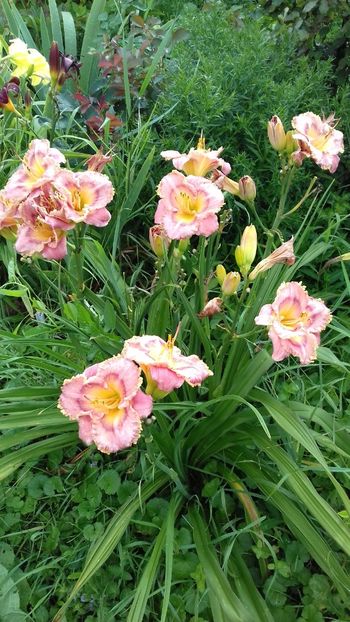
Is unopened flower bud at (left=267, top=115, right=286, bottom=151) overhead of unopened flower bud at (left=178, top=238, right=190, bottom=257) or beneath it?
overhead

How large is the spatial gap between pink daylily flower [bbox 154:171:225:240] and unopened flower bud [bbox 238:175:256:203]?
7.0 inches

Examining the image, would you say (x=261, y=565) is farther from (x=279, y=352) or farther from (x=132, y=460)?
(x=279, y=352)

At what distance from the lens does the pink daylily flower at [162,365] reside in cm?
101

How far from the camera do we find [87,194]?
121 centimetres

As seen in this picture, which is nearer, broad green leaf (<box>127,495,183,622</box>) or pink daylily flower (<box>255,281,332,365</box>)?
pink daylily flower (<box>255,281,332,365</box>)

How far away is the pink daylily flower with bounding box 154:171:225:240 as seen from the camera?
1190 mm

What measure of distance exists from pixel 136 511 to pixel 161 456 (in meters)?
0.17

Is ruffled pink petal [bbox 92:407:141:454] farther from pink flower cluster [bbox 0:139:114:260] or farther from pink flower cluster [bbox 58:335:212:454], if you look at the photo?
pink flower cluster [bbox 0:139:114:260]

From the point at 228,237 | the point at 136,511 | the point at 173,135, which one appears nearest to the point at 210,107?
the point at 173,135

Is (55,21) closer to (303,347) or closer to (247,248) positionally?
(247,248)

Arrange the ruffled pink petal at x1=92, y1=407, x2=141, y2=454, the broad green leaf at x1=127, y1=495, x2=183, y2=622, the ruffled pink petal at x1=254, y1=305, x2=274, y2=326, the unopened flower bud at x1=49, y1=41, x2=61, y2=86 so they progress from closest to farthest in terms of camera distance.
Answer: the ruffled pink petal at x1=92, y1=407, x2=141, y2=454
the ruffled pink petal at x1=254, y1=305, x2=274, y2=326
the broad green leaf at x1=127, y1=495, x2=183, y2=622
the unopened flower bud at x1=49, y1=41, x2=61, y2=86

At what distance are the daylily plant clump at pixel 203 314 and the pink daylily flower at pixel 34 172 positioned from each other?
0.02 meters

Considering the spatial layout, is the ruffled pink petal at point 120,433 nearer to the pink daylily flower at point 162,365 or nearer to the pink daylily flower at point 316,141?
the pink daylily flower at point 162,365

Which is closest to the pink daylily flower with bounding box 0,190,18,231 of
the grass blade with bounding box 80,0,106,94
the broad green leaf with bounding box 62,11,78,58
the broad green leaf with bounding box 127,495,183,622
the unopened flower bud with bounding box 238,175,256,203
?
the unopened flower bud with bounding box 238,175,256,203
